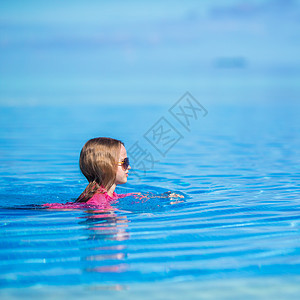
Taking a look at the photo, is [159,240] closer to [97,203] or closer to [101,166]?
[97,203]

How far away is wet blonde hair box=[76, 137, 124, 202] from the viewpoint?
598 centimetres

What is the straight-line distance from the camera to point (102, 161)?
6.01 meters

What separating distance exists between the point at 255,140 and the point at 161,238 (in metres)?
12.8

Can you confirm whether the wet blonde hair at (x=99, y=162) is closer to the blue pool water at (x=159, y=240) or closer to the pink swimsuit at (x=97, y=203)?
the pink swimsuit at (x=97, y=203)

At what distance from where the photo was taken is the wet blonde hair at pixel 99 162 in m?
5.98

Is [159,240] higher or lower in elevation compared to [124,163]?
lower

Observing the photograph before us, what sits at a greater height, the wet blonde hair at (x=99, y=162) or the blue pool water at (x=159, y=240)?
the wet blonde hair at (x=99, y=162)

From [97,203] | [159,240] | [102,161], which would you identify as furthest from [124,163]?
[159,240]

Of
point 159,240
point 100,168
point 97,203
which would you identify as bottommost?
point 159,240

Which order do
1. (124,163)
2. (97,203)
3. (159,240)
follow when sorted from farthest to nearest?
(124,163) < (97,203) < (159,240)

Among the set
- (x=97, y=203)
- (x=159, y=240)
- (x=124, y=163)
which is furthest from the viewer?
(x=124, y=163)

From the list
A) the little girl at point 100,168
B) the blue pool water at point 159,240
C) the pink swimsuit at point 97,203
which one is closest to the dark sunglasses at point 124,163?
the little girl at point 100,168

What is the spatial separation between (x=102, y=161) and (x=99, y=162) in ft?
0.12

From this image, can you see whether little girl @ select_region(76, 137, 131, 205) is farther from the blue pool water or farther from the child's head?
the blue pool water
